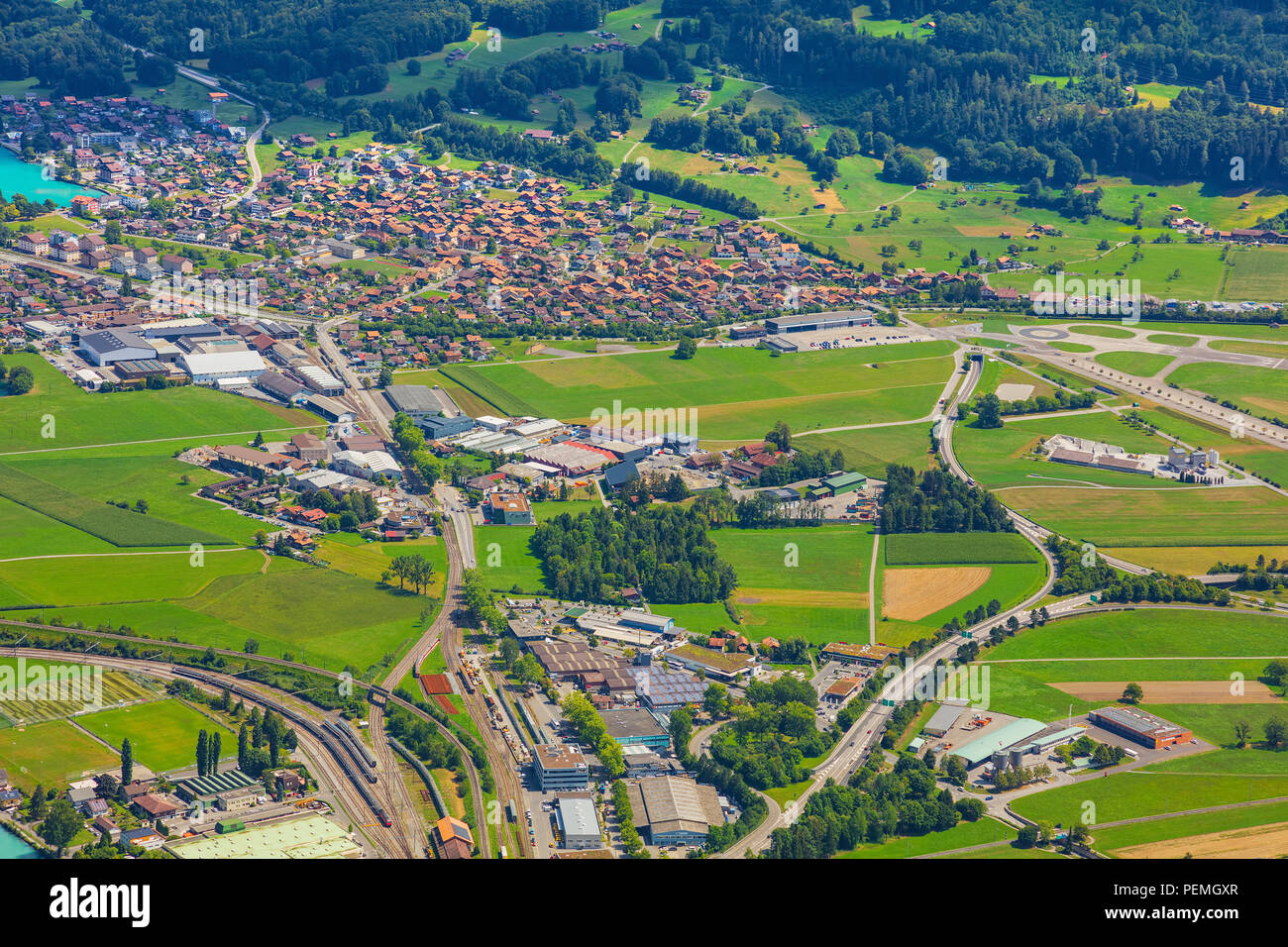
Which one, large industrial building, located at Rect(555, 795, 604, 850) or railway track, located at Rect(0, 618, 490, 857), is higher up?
railway track, located at Rect(0, 618, 490, 857)

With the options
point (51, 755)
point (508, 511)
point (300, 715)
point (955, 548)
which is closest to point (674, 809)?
point (300, 715)

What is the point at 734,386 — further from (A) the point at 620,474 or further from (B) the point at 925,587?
(B) the point at 925,587

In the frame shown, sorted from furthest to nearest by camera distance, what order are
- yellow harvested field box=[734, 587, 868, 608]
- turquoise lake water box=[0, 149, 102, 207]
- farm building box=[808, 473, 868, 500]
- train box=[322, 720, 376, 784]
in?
turquoise lake water box=[0, 149, 102, 207] < farm building box=[808, 473, 868, 500] < yellow harvested field box=[734, 587, 868, 608] < train box=[322, 720, 376, 784]

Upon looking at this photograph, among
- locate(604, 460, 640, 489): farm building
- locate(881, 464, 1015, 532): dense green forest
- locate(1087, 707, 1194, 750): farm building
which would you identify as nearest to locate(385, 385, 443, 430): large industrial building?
locate(604, 460, 640, 489): farm building

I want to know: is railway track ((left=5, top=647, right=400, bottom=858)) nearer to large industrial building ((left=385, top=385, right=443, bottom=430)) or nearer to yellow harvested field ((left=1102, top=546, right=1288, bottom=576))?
large industrial building ((left=385, top=385, right=443, bottom=430))
